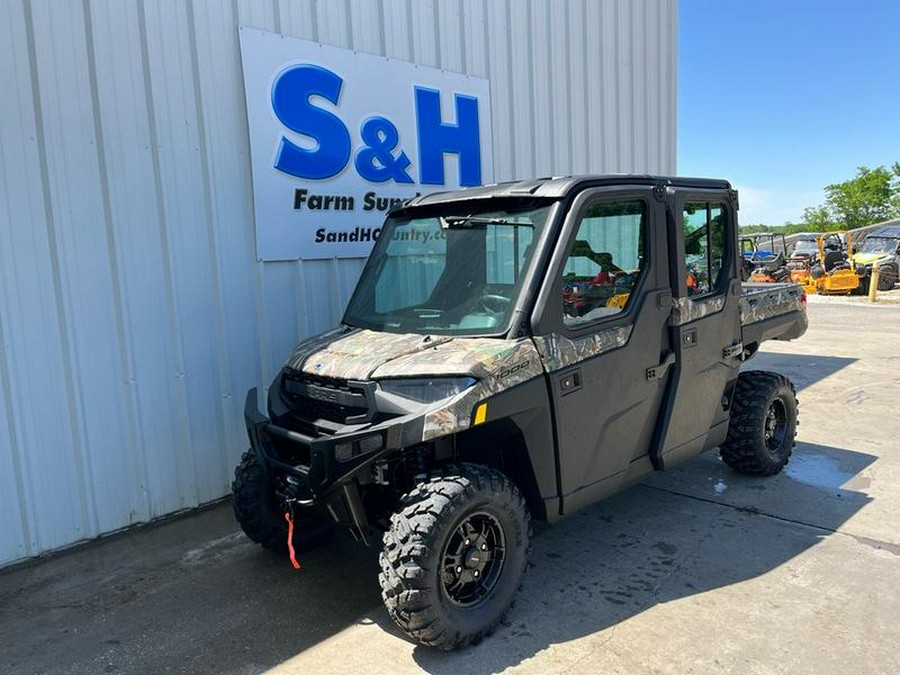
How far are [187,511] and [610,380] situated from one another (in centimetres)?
327

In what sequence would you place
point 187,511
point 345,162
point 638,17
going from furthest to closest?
point 638,17, point 345,162, point 187,511

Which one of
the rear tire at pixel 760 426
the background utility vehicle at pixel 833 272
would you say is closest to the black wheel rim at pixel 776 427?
the rear tire at pixel 760 426

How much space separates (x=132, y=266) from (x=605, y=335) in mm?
3138

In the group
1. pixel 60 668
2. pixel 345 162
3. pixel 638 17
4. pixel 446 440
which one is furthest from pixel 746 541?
pixel 638 17

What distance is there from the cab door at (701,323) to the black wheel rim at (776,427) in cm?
78

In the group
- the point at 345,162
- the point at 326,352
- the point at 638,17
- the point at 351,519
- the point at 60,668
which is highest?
the point at 638,17

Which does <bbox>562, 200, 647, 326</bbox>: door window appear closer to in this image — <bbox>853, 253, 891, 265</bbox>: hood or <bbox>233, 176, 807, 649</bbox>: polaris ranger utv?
<bbox>233, 176, 807, 649</bbox>: polaris ranger utv

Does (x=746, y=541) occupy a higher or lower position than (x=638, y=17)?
lower

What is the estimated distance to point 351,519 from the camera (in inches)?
130

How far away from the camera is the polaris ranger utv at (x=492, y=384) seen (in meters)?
3.09

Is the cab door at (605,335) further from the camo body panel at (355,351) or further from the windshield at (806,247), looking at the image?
the windshield at (806,247)

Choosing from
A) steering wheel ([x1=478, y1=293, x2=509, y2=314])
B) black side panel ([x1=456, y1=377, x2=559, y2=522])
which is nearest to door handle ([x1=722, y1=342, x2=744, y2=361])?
black side panel ([x1=456, y1=377, x2=559, y2=522])

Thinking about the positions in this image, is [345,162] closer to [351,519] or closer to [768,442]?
[351,519]

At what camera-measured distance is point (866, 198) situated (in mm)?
55750
